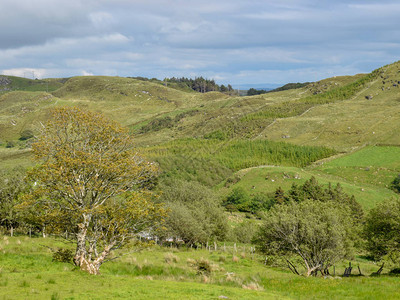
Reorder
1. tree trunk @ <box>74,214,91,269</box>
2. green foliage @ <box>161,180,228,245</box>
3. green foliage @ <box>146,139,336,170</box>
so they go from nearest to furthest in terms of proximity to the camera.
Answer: tree trunk @ <box>74,214,91,269</box>
green foliage @ <box>161,180,228,245</box>
green foliage @ <box>146,139,336,170</box>

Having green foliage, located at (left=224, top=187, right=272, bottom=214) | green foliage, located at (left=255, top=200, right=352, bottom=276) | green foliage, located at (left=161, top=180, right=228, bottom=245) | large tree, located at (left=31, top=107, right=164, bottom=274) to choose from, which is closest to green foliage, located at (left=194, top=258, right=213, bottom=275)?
green foliage, located at (left=255, top=200, right=352, bottom=276)

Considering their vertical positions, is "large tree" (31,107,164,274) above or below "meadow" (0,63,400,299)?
above

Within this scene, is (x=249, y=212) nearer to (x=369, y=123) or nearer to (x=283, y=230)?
(x=283, y=230)

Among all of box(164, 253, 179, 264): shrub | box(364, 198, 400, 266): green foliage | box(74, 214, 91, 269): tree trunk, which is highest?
box(74, 214, 91, 269): tree trunk

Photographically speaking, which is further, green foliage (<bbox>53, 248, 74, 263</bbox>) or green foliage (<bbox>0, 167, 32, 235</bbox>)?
green foliage (<bbox>0, 167, 32, 235</bbox>)

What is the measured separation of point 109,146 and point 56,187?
15.9 feet

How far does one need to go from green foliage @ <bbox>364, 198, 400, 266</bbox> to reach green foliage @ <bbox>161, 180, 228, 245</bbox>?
994 inches

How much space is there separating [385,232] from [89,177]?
32.6 metres

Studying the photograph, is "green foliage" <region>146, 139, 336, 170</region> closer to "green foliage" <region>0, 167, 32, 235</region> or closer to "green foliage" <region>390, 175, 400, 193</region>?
"green foliage" <region>390, 175, 400, 193</region>

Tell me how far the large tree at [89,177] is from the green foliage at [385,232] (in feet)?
83.9

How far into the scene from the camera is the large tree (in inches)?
926

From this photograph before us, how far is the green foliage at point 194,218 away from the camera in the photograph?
5384cm

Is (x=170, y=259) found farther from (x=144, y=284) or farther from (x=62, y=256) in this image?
(x=144, y=284)

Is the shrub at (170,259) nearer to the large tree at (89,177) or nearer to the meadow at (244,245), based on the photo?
the meadow at (244,245)
